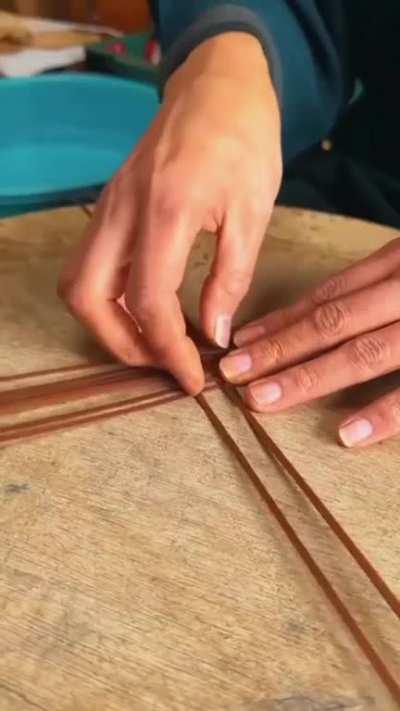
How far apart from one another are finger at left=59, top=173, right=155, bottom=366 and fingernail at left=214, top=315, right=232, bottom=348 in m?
0.06

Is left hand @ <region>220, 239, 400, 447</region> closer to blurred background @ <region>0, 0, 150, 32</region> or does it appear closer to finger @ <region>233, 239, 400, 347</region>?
finger @ <region>233, 239, 400, 347</region>

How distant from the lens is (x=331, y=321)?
2.53 ft

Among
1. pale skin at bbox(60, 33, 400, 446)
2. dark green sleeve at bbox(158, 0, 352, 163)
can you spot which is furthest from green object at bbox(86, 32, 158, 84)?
pale skin at bbox(60, 33, 400, 446)

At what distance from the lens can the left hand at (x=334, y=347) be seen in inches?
28.4

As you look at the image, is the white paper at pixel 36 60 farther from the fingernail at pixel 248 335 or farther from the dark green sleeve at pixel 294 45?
the fingernail at pixel 248 335

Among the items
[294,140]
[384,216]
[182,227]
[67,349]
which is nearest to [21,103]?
[294,140]

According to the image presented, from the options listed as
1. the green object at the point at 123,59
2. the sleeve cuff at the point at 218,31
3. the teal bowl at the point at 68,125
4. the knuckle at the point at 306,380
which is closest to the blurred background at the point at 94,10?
the green object at the point at 123,59

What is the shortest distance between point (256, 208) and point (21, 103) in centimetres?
93

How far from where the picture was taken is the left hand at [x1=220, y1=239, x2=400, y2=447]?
2.36 feet

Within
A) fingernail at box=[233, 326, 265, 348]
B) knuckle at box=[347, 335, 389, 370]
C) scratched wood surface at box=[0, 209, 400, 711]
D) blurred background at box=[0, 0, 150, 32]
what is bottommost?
blurred background at box=[0, 0, 150, 32]

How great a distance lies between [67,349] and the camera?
0.81 meters

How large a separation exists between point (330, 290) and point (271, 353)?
89 mm

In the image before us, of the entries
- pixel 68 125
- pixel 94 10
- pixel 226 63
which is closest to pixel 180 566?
pixel 226 63

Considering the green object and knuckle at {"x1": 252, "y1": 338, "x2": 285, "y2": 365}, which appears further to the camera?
the green object
